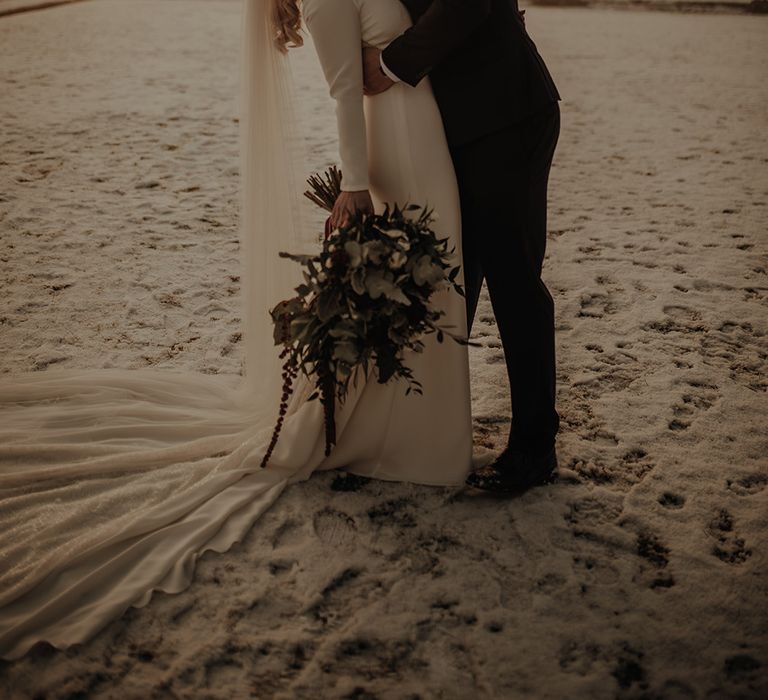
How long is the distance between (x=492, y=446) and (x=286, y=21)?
172 centimetres

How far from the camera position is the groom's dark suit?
207 centimetres

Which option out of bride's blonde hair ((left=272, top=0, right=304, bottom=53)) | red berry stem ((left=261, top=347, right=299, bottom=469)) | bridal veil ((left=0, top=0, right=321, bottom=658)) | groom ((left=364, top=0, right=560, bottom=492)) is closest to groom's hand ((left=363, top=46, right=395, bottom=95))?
groom ((left=364, top=0, right=560, bottom=492))

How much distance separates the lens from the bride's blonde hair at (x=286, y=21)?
2.27 meters

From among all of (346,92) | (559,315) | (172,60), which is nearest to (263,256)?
(346,92)

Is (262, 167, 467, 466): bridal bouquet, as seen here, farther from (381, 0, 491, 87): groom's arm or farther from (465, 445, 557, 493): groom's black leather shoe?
(465, 445, 557, 493): groom's black leather shoe

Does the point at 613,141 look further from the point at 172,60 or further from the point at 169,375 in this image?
the point at 172,60

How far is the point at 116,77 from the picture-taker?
872cm

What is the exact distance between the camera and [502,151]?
7.27 feet

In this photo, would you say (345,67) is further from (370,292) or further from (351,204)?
(370,292)

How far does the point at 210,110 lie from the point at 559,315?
17.0 ft

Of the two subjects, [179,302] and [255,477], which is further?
[179,302]

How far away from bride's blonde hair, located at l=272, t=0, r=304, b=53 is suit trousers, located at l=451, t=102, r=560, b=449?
2.06 ft

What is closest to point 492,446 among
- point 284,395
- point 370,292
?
point 284,395

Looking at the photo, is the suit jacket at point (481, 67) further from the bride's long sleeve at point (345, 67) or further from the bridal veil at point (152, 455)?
the bridal veil at point (152, 455)
